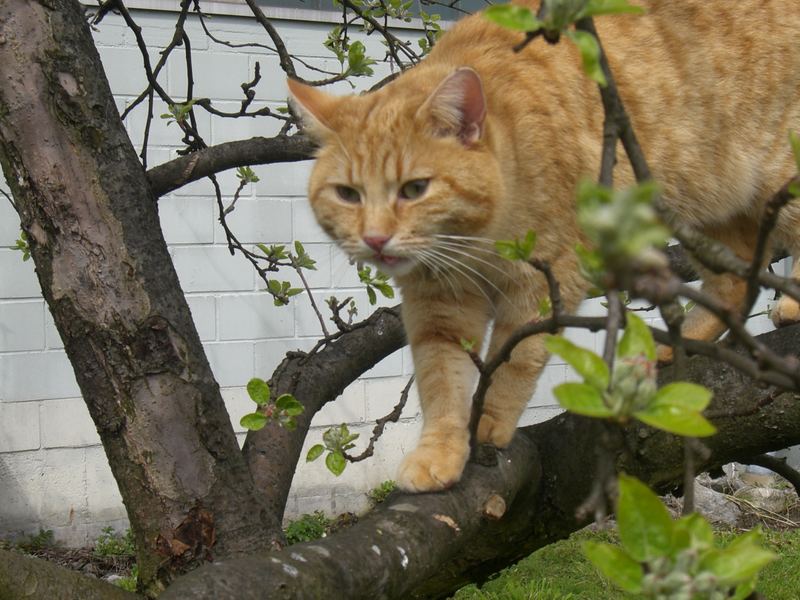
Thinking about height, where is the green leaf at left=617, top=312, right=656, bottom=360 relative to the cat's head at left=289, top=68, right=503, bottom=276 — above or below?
below

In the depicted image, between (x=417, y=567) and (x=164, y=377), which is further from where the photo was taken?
(x=164, y=377)

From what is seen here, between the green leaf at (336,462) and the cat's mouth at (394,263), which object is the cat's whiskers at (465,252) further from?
the green leaf at (336,462)

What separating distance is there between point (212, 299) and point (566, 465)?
2741 millimetres

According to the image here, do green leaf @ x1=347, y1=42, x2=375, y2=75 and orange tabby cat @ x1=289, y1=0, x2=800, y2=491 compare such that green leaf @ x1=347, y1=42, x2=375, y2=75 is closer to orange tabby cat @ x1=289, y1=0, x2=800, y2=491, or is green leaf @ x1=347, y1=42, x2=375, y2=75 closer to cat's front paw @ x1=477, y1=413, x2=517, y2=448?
orange tabby cat @ x1=289, y1=0, x2=800, y2=491

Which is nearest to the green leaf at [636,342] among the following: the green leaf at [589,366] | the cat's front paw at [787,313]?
the green leaf at [589,366]

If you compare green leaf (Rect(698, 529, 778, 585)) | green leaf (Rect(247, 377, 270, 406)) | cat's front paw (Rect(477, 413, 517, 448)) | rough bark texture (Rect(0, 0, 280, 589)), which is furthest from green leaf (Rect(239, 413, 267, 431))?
green leaf (Rect(698, 529, 778, 585))

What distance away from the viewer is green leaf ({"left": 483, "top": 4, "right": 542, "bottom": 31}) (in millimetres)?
672

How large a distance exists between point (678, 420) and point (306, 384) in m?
1.50

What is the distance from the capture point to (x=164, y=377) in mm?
1511

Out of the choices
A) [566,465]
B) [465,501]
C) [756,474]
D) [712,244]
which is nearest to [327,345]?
[566,465]

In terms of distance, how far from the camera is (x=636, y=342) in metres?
0.65

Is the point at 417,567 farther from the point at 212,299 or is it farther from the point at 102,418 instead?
the point at 212,299

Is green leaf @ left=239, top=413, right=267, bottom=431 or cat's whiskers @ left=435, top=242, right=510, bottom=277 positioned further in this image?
cat's whiskers @ left=435, top=242, right=510, bottom=277

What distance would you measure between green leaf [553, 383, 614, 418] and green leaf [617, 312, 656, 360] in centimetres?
5
